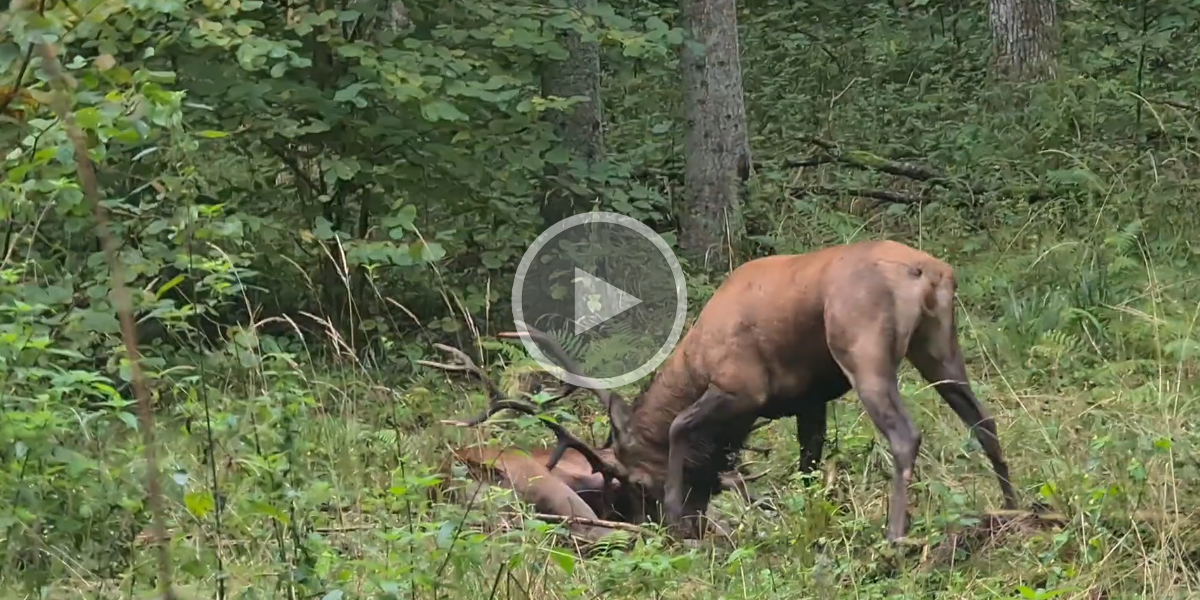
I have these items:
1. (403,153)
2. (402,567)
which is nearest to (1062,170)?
(403,153)

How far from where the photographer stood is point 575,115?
928cm

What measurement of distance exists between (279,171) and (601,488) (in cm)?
318

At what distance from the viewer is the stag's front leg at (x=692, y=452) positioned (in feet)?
20.1

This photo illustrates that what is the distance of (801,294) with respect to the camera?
5.86m

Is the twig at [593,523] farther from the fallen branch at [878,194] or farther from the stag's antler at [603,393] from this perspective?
the fallen branch at [878,194]

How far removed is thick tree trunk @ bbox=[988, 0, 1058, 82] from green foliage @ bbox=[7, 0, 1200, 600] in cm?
25

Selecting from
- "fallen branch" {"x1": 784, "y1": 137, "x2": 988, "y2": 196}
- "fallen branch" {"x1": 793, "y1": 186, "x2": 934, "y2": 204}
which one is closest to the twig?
"fallen branch" {"x1": 793, "y1": 186, "x2": 934, "y2": 204}

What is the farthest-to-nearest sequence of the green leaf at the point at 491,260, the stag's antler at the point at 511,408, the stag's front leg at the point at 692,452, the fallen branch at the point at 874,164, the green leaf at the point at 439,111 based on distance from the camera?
→ 1. the fallen branch at the point at 874,164
2. the green leaf at the point at 491,260
3. the green leaf at the point at 439,111
4. the stag's front leg at the point at 692,452
5. the stag's antler at the point at 511,408

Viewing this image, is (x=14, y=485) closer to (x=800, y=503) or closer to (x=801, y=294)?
(x=800, y=503)

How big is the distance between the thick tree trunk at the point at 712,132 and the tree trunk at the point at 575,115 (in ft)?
3.20
